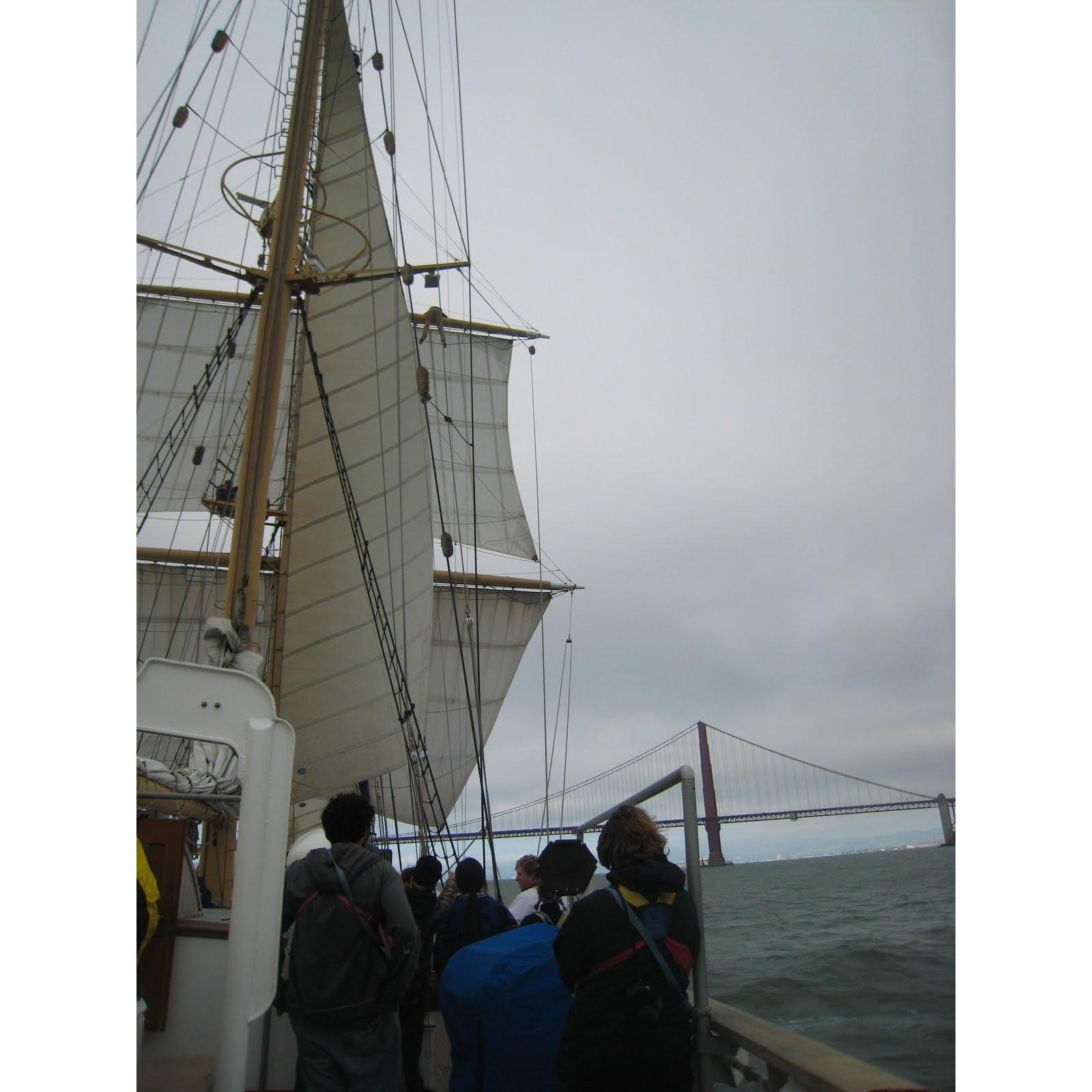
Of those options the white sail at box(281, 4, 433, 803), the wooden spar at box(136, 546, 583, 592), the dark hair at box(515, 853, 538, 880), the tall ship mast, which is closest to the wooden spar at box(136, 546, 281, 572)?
the wooden spar at box(136, 546, 583, 592)

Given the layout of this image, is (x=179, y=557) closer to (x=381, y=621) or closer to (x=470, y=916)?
(x=381, y=621)

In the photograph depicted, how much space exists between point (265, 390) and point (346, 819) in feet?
11.3

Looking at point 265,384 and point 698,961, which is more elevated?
point 265,384

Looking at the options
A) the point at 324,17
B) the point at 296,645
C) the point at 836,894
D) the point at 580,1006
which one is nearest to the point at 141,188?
the point at 324,17

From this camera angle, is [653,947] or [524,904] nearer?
[653,947]

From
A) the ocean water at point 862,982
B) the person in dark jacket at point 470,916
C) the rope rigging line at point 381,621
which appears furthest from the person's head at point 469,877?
the rope rigging line at point 381,621

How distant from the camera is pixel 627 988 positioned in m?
2.01

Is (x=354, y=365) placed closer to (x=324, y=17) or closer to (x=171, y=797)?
(x=324, y=17)

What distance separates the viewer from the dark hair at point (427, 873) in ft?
12.2

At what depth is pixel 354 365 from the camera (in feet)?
28.7

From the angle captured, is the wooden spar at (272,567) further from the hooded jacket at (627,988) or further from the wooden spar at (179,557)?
the hooded jacket at (627,988)

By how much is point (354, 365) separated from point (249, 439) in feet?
12.0

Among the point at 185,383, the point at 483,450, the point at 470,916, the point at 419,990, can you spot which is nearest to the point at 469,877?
the point at 470,916

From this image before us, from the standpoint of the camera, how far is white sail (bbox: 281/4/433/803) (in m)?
8.34
